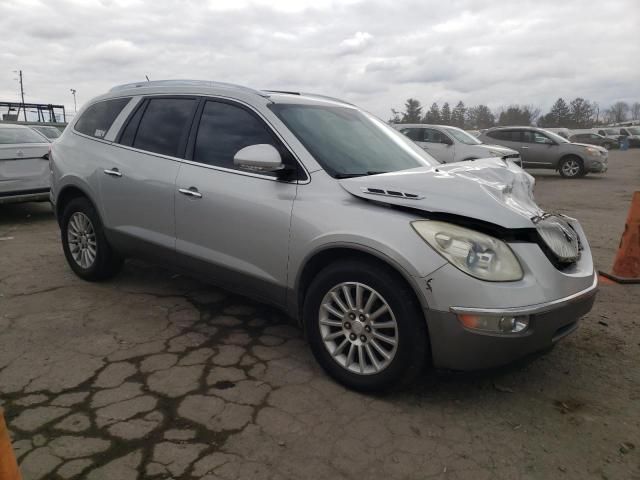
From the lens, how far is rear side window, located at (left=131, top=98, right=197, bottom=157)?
3.88 m

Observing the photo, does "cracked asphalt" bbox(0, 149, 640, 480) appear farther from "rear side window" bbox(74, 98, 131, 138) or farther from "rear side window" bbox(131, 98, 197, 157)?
"rear side window" bbox(74, 98, 131, 138)

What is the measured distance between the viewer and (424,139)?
Answer: 1373 cm

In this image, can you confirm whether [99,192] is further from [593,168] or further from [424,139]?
[593,168]

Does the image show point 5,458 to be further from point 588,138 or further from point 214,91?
point 588,138

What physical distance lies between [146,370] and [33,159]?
5.85 metres

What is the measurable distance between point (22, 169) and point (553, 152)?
15.3m

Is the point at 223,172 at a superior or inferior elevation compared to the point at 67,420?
superior

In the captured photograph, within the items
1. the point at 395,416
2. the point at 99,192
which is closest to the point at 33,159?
the point at 99,192

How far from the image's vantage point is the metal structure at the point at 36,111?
26.5 m

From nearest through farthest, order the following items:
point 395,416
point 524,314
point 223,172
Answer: point 524,314 → point 395,416 → point 223,172

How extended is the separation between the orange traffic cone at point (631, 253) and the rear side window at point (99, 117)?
486 cm

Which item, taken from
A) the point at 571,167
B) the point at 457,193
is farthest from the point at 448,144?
the point at 457,193

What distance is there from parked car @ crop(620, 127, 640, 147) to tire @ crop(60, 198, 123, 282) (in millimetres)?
43056

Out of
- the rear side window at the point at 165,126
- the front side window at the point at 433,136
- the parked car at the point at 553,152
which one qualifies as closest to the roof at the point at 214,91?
the rear side window at the point at 165,126
